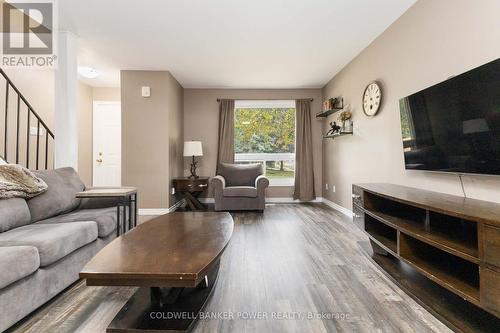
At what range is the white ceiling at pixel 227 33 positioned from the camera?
2525 mm

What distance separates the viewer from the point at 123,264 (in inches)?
46.6

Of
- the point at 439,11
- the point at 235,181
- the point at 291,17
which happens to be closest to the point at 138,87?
the point at 235,181

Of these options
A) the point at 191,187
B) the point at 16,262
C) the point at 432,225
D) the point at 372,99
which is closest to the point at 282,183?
the point at 191,187

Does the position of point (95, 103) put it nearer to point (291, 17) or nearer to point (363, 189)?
point (291, 17)

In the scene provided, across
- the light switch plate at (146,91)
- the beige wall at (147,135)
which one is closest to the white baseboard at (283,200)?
the beige wall at (147,135)

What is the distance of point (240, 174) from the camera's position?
4895 mm

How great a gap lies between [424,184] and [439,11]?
1.50 metres

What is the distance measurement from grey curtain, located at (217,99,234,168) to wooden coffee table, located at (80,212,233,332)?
3428 mm

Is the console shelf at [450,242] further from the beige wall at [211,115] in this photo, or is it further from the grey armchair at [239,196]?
the beige wall at [211,115]

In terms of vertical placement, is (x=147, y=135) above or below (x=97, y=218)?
above

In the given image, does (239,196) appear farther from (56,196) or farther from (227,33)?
(56,196)

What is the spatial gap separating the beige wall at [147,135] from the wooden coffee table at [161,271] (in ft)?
8.45

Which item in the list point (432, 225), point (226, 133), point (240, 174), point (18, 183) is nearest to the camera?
point (432, 225)

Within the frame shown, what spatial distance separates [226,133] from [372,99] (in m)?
2.93
